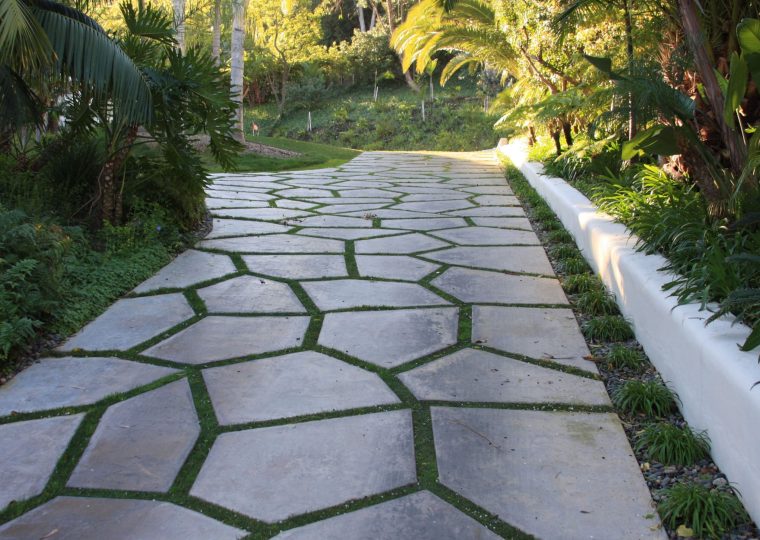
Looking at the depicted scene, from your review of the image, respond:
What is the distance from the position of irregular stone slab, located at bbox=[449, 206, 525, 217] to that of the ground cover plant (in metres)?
3.77

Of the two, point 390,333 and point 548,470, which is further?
point 390,333

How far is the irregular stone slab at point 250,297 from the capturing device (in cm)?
393

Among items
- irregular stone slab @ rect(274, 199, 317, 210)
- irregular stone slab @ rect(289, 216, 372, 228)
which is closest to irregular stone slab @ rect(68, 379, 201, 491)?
irregular stone slab @ rect(289, 216, 372, 228)

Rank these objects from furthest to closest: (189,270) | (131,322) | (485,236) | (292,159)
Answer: (292,159), (485,236), (189,270), (131,322)

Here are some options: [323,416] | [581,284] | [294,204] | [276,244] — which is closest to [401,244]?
[276,244]

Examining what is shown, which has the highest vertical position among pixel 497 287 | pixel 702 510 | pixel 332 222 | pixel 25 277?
pixel 25 277

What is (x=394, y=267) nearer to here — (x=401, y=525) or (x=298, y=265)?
(x=298, y=265)

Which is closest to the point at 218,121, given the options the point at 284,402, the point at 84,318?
the point at 84,318

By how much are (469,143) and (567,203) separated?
64.5 feet

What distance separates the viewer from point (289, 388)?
2908 millimetres

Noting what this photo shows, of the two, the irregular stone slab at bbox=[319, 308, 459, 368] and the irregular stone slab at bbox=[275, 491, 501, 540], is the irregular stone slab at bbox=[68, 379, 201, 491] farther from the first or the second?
the irregular stone slab at bbox=[319, 308, 459, 368]

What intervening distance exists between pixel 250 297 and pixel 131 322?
0.74 metres

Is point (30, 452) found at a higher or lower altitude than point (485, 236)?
lower

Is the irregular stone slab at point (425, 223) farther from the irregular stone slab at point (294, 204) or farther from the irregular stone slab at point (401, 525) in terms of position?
the irregular stone slab at point (401, 525)
